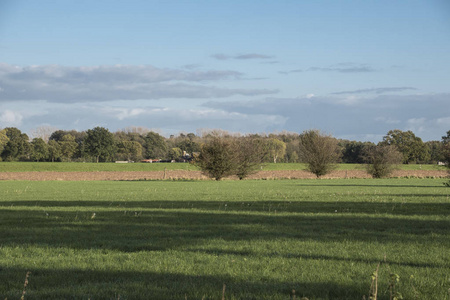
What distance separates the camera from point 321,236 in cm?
1221

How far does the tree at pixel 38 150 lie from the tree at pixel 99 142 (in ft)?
36.3

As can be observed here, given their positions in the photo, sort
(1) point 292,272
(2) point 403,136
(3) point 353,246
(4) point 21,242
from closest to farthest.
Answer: (1) point 292,272
(3) point 353,246
(4) point 21,242
(2) point 403,136

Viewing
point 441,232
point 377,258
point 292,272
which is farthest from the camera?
point 441,232

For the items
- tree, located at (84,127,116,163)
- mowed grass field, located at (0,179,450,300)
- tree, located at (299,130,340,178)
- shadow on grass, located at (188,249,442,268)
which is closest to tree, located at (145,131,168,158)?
tree, located at (84,127,116,163)

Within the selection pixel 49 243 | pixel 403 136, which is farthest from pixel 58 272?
pixel 403 136

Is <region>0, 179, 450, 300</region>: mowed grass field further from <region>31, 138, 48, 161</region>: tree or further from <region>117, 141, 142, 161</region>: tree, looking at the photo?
<region>117, 141, 142, 161</region>: tree

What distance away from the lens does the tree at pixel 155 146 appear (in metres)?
167

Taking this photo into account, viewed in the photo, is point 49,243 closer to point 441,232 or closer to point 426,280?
point 426,280

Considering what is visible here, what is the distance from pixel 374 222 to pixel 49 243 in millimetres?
9943

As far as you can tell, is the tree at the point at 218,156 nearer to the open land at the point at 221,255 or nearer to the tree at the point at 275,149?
the open land at the point at 221,255

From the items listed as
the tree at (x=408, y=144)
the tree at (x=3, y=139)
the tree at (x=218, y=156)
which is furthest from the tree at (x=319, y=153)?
the tree at (x=3, y=139)

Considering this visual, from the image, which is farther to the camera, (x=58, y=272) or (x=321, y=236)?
(x=321, y=236)

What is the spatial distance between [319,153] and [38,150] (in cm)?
8058

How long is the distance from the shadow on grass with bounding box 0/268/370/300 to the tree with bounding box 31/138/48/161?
389 ft
